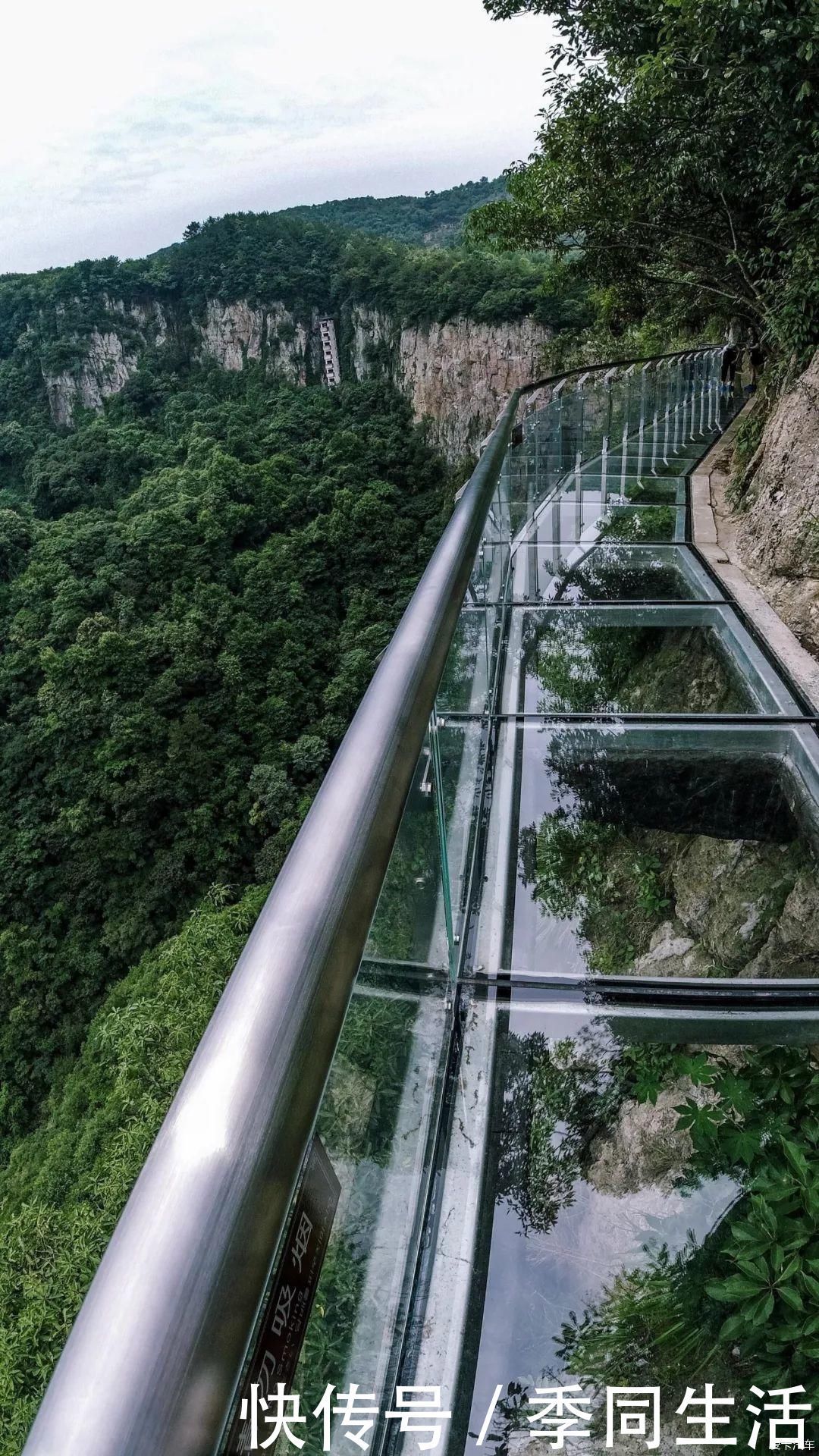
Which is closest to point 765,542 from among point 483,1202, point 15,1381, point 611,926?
point 611,926

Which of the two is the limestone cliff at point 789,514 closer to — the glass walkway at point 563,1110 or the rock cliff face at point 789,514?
the rock cliff face at point 789,514

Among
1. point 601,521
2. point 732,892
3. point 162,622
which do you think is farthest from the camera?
point 162,622

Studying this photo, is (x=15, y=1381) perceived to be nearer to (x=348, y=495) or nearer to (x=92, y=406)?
(x=348, y=495)

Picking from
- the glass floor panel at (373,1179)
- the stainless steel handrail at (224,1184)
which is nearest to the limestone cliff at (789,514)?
the glass floor panel at (373,1179)

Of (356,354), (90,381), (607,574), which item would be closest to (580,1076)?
(607,574)

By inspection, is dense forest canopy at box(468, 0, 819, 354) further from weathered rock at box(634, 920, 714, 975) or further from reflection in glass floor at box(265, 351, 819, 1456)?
weathered rock at box(634, 920, 714, 975)

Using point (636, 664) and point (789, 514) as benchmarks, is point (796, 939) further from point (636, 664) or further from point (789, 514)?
point (789, 514)

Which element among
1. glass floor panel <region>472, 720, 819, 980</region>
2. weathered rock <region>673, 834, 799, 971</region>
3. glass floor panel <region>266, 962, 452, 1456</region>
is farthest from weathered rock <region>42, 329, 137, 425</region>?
glass floor panel <region>266, 962, 452, 1456</region>
